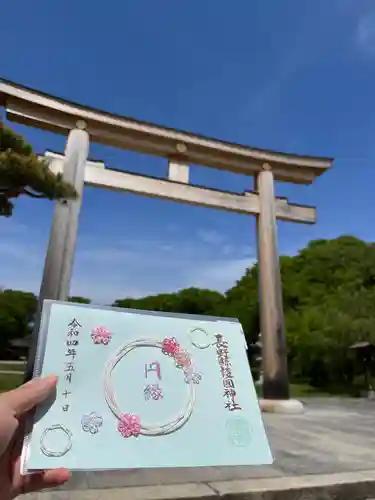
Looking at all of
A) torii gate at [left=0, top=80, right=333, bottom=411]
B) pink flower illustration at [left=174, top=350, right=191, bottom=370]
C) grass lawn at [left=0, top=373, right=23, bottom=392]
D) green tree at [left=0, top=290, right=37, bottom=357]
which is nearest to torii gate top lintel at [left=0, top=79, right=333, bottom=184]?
torii gate at [left=0, top=80, right=333, bottom=411]

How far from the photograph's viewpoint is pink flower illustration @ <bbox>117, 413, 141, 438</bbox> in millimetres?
1267

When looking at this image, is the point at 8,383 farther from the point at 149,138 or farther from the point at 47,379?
the point at 47,379

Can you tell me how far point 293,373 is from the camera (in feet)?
59.6

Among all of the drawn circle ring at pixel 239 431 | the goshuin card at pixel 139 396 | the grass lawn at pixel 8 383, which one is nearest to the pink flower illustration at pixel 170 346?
the goshuin card at pixel 139 396

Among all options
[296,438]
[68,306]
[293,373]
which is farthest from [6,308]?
[68,306]

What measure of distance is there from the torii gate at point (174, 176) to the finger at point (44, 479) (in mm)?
4433

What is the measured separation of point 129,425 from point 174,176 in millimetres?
6029

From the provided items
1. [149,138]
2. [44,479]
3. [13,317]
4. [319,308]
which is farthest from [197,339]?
[13,317]

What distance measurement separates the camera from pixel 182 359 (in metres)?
1.51

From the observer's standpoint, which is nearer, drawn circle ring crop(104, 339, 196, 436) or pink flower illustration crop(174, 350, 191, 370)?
drawn circle ring crop(104, 339, 196, 436)

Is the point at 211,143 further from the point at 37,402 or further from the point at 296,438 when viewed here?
the point at 37,402

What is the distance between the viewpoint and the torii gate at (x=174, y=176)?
5.84 metres

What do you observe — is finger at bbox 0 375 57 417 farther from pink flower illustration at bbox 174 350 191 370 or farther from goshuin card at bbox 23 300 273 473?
pink flower illustration at bbox 174 350 191 370

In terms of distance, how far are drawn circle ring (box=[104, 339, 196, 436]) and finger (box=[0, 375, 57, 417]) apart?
0.20 m
